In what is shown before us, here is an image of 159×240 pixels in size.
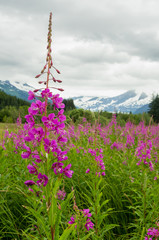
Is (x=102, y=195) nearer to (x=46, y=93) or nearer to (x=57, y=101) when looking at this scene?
(x=57, y=101)

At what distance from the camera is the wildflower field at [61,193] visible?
1581mm

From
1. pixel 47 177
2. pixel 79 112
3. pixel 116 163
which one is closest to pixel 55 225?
pixel 47 177

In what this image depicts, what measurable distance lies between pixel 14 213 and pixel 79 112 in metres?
21.9

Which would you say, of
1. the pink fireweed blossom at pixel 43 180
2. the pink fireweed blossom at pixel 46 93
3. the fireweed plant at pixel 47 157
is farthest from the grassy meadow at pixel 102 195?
the pink fireweed blossom at pixel 46 93

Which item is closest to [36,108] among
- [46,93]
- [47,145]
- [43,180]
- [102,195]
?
[46,93]

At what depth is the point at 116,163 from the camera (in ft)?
15.7

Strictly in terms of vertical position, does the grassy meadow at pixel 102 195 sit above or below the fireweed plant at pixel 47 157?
below

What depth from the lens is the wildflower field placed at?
158cm

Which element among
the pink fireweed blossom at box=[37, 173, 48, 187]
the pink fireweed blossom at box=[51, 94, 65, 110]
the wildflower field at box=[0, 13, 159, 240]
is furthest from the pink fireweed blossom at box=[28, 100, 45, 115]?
the pink fireweed blossom at box=[37, 173, 48, 187]

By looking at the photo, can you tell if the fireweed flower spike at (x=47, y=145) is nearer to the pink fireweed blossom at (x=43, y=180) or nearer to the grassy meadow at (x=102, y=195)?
the pink fireweed blossom at (x=43, y=180)

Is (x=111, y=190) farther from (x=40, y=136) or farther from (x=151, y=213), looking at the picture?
(x=40, y=136)

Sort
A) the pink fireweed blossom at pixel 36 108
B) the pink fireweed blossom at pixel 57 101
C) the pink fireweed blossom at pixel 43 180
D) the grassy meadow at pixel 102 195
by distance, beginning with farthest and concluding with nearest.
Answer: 1. the grassy meadow at pixel 102 195
2. the pink fireweed blossom at pixel 57 101
3. the pink fireweed blossom at pixel 36 108
4. the pink fireweed blossom at pixel 43 180

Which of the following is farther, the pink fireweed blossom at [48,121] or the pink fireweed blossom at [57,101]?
the pink fireweed blossom at [57,101]

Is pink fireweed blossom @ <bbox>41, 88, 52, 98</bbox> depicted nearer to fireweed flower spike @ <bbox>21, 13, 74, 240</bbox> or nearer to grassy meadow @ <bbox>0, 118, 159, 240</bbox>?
fireweed flower spike @ <bbox>21, 13, 74, 240</bbox>
